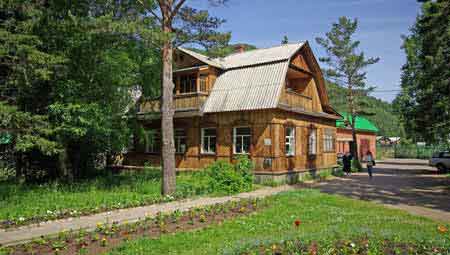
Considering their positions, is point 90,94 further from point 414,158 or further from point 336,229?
point 414,158

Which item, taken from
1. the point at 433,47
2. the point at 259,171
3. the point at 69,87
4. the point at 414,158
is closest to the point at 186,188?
the point at 259,171

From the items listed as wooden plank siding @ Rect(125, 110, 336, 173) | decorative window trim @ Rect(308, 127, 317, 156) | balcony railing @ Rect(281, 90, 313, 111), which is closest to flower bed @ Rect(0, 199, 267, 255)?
wooden plank siding @ Rect(125, 110, 336, 173)

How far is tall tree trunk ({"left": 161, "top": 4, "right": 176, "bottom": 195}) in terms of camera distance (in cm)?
1227

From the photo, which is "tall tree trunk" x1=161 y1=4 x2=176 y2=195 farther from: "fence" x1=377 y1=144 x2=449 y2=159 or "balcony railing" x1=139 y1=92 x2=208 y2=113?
"fence" x1=377 y1=144 x2=449 y2=159

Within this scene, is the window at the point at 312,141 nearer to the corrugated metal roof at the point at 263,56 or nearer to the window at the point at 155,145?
the corrugated metal roof at the point at 263,56

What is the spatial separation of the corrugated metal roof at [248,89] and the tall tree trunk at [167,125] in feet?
18.1

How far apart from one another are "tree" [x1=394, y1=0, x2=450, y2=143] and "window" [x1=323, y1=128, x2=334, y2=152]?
5615mm

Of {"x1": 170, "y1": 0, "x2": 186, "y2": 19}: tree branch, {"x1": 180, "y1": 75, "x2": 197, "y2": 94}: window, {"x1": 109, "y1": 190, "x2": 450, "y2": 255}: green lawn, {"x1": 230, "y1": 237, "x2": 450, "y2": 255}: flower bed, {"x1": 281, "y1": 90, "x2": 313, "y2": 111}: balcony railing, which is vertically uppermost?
{"x1": 170, "y1": 0, "x2": 186, "y2": 19}: tree branch

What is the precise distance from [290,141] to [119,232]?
13.1 m

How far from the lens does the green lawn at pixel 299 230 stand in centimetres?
571

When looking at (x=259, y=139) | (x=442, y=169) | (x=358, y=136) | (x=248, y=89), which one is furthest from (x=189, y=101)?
(x=358, y=136)

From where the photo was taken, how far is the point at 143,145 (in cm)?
2245

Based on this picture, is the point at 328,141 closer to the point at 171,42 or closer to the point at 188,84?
the point at 188,84

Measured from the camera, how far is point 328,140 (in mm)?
23078
